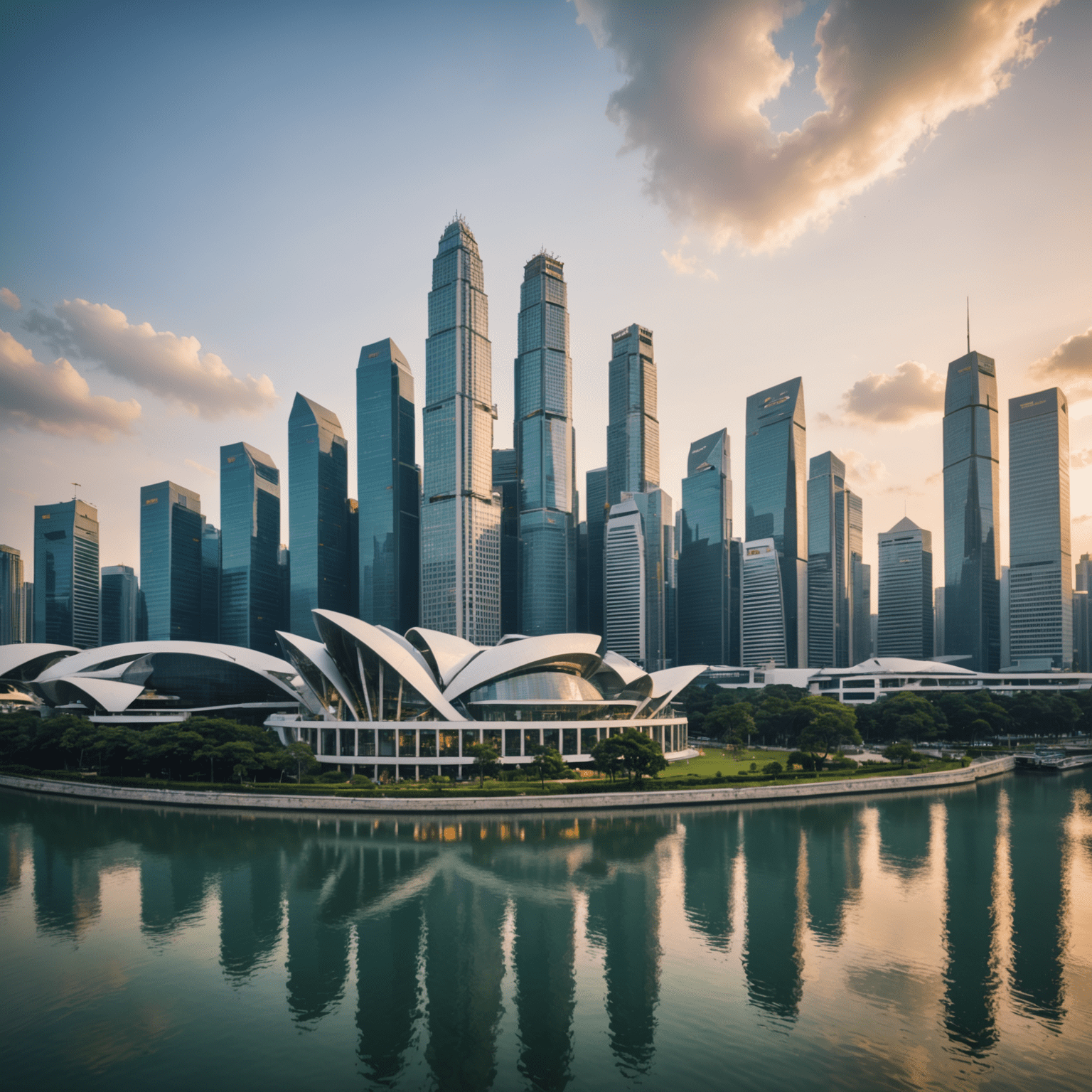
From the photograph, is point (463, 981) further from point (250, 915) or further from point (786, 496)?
point (786, 496)

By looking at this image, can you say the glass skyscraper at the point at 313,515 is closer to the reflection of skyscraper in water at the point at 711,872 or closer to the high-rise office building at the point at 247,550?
the high-rise office building at the point at 247,550

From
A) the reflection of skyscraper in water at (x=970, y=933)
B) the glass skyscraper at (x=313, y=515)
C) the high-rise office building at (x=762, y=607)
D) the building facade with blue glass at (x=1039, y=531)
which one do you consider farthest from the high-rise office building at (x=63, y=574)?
the building facade with blue glass at (x=1039, y=531)

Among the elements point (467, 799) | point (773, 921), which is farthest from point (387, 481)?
point (773, 921)

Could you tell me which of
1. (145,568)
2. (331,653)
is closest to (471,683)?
(331,653)

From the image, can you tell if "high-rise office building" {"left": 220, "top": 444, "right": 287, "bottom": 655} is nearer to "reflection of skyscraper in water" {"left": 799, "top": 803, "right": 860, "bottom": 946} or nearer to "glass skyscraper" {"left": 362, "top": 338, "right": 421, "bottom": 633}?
"glass skyscraper" {"left": 362, "top": 338, "right": 421, "bottom": 633}

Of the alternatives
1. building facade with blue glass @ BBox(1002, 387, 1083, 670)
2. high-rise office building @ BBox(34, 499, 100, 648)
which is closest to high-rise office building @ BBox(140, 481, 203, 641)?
high-rise office building @ BBox(34, 499, 100, 648)
